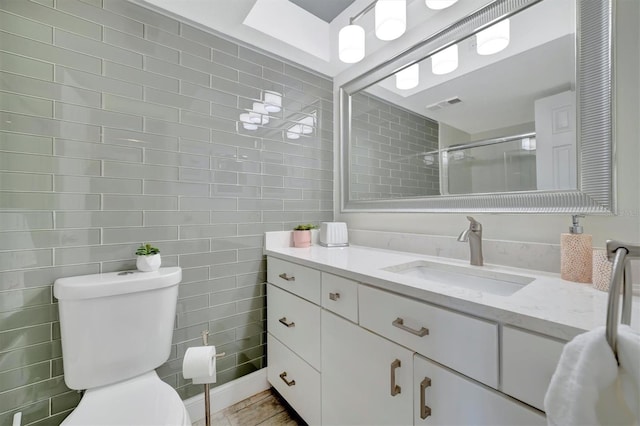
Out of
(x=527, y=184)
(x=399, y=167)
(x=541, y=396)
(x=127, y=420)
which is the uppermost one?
(x=399, y=167)

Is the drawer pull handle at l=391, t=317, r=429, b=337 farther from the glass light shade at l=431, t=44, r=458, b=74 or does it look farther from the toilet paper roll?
the glass light shade at l=431, t=44, r=458, b=74

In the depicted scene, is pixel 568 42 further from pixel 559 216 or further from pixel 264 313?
pixel 264 313

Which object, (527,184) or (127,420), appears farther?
(527,184)

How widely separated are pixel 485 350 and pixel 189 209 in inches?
55.0

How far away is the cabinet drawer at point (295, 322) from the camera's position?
4.06ft

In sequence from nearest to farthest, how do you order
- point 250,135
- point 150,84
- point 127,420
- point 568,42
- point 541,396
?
point 541,396
point 127,420
point 568,42
point 150,84
point 250,135

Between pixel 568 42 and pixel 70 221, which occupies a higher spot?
pixel 568 42

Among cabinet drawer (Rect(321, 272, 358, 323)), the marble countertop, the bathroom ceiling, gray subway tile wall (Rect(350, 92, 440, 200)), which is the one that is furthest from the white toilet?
the bathroom ceiling

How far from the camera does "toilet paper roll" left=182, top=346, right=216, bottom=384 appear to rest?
108cm

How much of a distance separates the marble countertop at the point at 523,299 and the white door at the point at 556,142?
0.36m

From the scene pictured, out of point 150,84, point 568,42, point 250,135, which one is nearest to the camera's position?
point 568,42

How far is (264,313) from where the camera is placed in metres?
1.68

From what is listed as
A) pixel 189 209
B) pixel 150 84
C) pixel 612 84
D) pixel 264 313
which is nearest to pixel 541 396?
pixel 612 84

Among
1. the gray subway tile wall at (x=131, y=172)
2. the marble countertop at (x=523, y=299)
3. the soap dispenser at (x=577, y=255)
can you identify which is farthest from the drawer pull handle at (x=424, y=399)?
the gray subway tile wall at (x=131, y=172)
